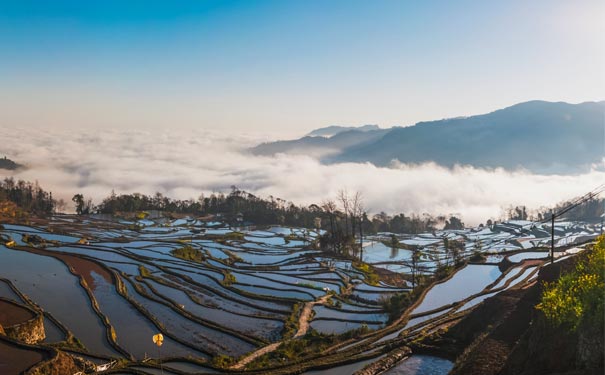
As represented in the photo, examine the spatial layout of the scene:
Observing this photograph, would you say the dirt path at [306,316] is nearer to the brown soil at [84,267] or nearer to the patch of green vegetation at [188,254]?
the brown soil at [84,267]

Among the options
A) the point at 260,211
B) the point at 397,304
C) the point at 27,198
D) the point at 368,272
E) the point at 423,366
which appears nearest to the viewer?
the point at 423,366

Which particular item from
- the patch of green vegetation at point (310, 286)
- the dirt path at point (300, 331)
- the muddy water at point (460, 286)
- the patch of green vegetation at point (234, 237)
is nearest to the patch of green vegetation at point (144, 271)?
the patch of green vegetation at point (310, 286)

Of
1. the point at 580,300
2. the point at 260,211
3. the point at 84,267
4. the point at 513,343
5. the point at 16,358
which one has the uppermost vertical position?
the point at 260,211

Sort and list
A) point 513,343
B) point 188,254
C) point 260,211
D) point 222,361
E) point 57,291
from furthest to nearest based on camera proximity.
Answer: point 260,211, point 188,254, point 57,291, point 222,361, point 513,343

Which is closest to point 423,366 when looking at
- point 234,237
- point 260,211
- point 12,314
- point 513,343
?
point 513,343

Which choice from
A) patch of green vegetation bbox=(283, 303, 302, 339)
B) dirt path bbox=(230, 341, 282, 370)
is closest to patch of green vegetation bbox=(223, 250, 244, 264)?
patch of green vegetation bbox=(283, 303, 302, 339)

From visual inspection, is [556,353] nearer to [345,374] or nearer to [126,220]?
[345,374]

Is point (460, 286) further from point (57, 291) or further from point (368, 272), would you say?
point (57, 291)

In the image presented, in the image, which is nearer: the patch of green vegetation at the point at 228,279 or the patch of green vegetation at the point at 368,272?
the patch of green vegetation at the point at 228,279
